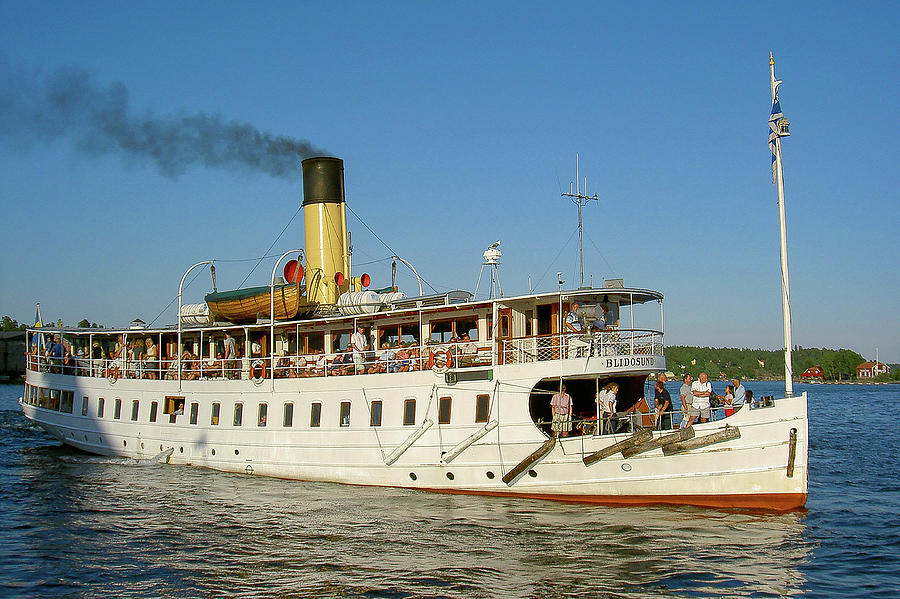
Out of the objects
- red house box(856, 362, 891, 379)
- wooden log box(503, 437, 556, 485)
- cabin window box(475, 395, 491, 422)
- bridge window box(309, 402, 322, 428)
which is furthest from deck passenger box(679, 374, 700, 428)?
red house box(856, 362, 891, 379)

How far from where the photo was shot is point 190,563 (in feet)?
51.3

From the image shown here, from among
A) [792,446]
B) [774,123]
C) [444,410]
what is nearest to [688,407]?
[792,446]

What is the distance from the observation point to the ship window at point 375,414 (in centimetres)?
2270

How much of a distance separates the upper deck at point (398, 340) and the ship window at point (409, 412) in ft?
3.53

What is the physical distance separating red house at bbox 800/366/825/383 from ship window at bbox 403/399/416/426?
570ft

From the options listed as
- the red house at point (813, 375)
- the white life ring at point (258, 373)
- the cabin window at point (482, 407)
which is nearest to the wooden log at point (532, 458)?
the cabin window at point (482, 407)

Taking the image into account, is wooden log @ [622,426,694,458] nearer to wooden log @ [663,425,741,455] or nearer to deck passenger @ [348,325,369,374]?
wooden log @ [663,425,741,455]

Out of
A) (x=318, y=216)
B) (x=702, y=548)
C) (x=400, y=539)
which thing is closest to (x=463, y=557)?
(x=400, y=539)

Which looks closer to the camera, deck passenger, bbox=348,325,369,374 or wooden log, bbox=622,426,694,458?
wooden log, bbox=622,426,694,458

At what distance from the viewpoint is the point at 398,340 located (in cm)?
2481

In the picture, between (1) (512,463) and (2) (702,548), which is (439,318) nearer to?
(1) (512,463)

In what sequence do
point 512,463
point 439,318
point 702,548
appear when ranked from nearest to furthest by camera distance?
point 702,548 < point 512,463 < point 439,318

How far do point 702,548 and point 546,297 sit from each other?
7440 millimetres

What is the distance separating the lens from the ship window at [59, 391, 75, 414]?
31266mm
